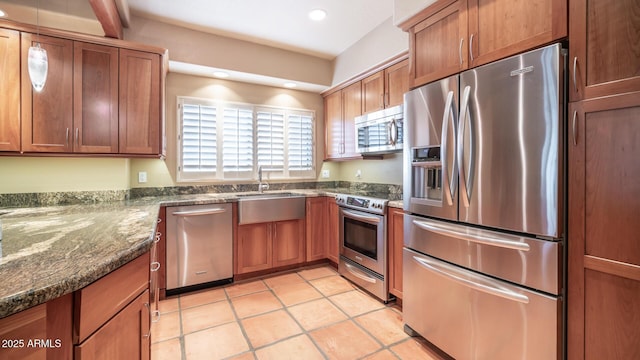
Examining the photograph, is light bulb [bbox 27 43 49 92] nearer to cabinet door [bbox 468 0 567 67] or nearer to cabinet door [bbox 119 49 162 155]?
cabinet door [bbox 119 49 162 155]

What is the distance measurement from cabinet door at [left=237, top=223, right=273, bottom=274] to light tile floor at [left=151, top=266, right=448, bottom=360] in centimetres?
21

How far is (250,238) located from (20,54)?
8.13 ft

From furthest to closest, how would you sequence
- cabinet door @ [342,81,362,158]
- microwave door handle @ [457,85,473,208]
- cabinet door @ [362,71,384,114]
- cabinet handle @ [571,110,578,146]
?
cabinet door @ [342,81,362,158]
cabinet door @ [362,71,384,114]
microwave door handle @ [457,85,473,208]
cabinet handle @ [571,110,578,146]

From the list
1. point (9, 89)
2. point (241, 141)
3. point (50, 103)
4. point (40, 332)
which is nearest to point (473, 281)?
point (40, 332)

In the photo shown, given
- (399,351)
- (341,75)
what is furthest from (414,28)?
(399,351)

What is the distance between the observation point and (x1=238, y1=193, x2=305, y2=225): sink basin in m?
3.07

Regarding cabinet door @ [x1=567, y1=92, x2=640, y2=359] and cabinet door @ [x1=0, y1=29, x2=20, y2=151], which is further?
cabinet door @ [x1=0, y1=29, x2=20, y2=151]

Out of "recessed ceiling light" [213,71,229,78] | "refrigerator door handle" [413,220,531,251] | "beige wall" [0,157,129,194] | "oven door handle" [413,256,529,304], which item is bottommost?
"oven door handle" [413,256,529,304]

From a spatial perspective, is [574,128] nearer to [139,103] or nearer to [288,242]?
[288,242]

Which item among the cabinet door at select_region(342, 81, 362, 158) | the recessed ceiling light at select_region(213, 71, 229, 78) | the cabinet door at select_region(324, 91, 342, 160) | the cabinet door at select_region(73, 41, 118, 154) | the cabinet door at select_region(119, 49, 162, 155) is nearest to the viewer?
the cabinet door at select_region(73, 41, 118, 154)

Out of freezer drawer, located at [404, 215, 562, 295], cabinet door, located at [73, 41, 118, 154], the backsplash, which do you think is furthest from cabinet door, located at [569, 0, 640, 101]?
cabinet door, located at [73, 41, 118, 154]

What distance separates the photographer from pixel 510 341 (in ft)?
4.93

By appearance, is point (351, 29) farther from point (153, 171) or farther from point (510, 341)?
point (510, 341)

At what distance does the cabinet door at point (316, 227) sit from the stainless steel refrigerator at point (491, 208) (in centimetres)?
160
